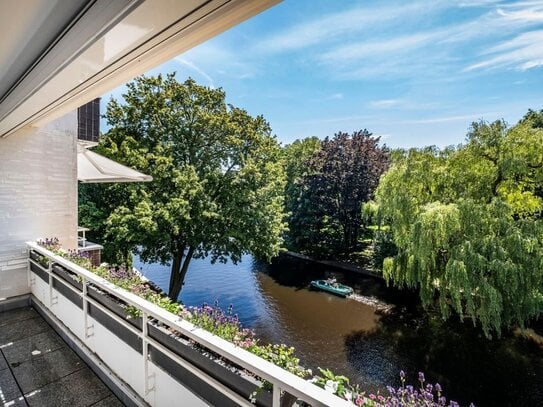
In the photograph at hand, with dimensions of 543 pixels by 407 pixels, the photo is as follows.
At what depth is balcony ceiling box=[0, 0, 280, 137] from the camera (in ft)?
3.33

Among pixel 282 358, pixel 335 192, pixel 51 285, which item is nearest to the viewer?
pixel 282 358

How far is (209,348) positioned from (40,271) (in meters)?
3.20

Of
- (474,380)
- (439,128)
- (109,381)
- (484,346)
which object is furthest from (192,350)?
(439,128)

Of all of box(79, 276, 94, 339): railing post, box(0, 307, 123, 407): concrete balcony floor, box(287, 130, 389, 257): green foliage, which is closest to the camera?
box(0, 307, 123, 407): concrete balcony floor

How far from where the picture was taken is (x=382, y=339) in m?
9.26

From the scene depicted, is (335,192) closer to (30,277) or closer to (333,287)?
(333,287)

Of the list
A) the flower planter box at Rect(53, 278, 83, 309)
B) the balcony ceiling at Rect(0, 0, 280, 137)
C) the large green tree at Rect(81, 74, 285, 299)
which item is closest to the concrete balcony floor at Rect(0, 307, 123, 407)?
the flower planter box at Rect(53, 278, 83, 309)

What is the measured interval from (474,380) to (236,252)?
684 centimetres

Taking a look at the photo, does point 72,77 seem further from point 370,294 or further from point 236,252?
point 370,294

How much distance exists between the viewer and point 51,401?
6.69ft

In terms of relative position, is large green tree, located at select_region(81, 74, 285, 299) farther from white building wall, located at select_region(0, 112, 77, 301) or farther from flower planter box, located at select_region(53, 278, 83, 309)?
flower planter box, located at select_region(53, 278, 83, 309)

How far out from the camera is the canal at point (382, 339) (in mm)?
7204

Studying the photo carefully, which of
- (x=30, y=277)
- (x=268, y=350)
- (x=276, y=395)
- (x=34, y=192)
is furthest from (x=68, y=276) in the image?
(x=276, y=395)

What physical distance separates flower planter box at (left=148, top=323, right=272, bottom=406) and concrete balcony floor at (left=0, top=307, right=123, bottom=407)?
0.78 m
